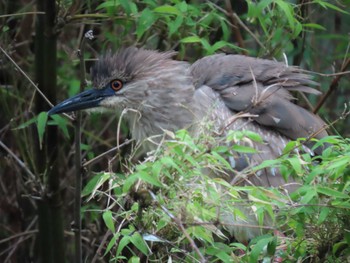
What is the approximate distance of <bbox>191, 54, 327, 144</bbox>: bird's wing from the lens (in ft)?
13.0

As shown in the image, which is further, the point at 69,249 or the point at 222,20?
the point at 69,249

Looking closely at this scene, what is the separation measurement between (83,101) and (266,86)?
0.85m

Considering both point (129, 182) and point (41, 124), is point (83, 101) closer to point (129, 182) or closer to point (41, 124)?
point (41, 124)

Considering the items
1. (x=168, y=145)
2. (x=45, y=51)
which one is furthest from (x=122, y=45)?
(x=168, y=145)

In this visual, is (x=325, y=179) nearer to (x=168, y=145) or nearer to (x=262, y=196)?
(x=262, y=196)

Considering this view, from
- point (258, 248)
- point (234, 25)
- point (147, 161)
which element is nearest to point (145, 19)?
Answer: point (234, 25)

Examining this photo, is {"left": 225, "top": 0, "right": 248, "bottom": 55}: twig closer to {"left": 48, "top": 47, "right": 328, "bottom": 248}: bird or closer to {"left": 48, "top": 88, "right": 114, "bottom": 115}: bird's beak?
{"left": 48, "top": 47, "right": 328, "bottom": 248}: bird

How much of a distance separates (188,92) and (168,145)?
1693mm

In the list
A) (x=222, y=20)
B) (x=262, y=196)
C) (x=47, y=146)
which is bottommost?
(x=47, y=146)

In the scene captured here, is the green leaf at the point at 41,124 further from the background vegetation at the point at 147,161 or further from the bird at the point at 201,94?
the bird at the point at 201,94

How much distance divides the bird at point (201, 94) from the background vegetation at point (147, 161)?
0.13 meters

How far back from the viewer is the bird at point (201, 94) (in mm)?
3943

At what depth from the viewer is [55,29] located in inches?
159

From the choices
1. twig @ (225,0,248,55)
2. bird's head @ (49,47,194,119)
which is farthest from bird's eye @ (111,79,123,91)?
twig @ (225,0,248,55)
